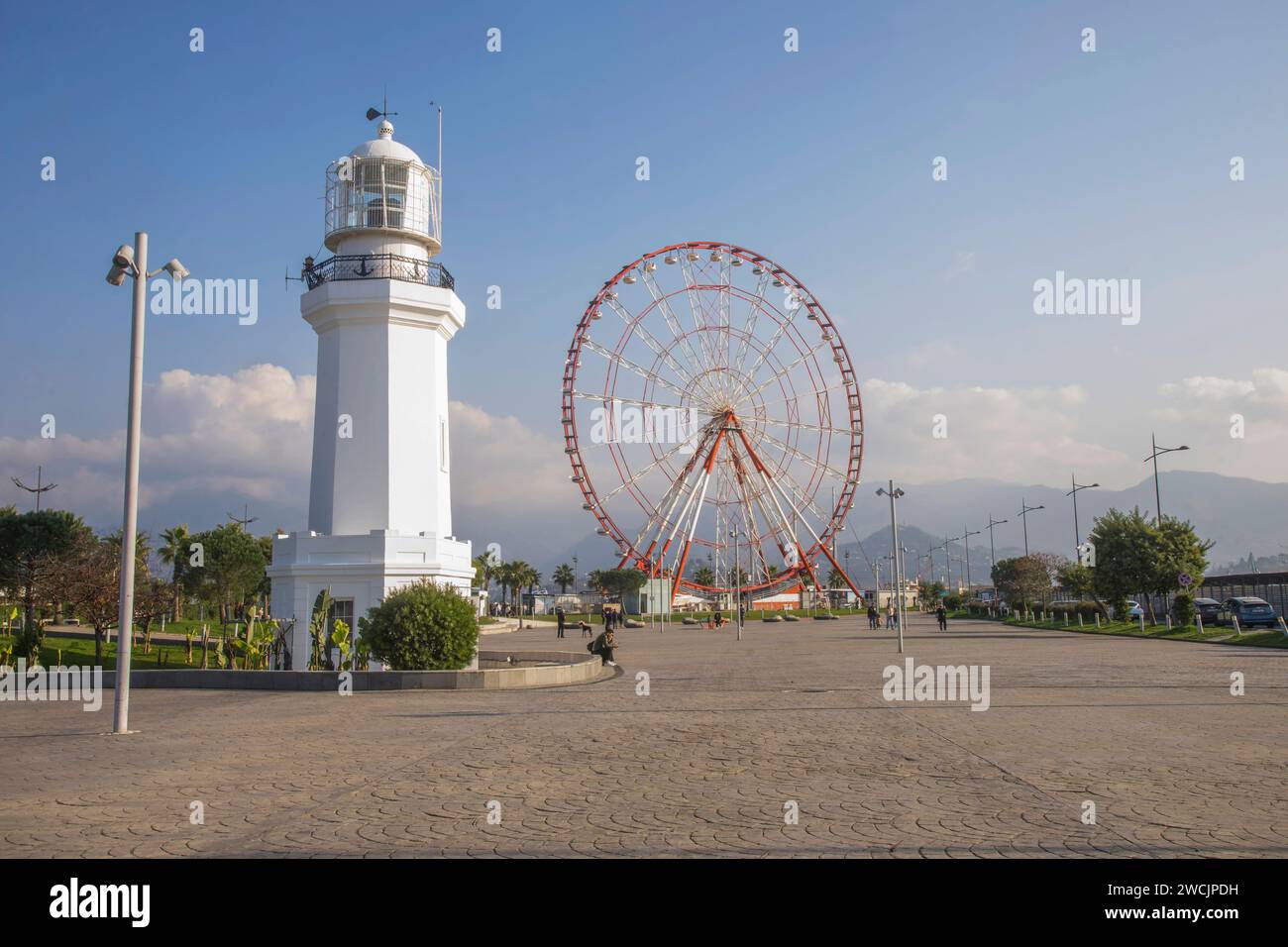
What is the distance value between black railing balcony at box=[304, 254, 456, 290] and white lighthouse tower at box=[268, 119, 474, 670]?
3 cm

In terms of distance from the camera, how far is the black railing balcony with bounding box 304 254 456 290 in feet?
83.0

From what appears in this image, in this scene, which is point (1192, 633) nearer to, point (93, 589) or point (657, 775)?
point (657, 775)

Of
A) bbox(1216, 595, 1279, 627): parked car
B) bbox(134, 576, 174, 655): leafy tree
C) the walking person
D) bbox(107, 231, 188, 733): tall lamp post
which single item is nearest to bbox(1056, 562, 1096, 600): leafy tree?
bbox(1216, 595, 1279, 627): parked car

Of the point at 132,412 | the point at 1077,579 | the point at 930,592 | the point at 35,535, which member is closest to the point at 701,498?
the point at 1077,579

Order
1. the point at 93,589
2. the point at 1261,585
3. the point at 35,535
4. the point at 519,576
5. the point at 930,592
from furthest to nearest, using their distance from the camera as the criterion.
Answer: the point at 930,592 < the point at 519,576 < the point at 1261,585 < the point at 35,535 < the point at 93,589

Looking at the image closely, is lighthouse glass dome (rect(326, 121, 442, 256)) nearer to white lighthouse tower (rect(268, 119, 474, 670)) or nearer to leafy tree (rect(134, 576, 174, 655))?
white lighthouse tower (rect(268, 119, 474, 670))

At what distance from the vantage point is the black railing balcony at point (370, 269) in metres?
25.3

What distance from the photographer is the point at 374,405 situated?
982 inches

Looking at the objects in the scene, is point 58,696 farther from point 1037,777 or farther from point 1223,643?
point 1223,643

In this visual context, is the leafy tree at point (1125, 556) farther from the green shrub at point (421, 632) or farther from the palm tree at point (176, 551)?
the palm tree at point (176, 551)

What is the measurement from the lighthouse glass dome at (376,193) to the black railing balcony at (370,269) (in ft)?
2.20

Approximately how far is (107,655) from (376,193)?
1600cm

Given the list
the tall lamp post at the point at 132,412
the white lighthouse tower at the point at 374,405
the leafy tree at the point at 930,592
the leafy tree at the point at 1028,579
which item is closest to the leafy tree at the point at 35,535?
the white lighthouse tower at the point at 374,405
